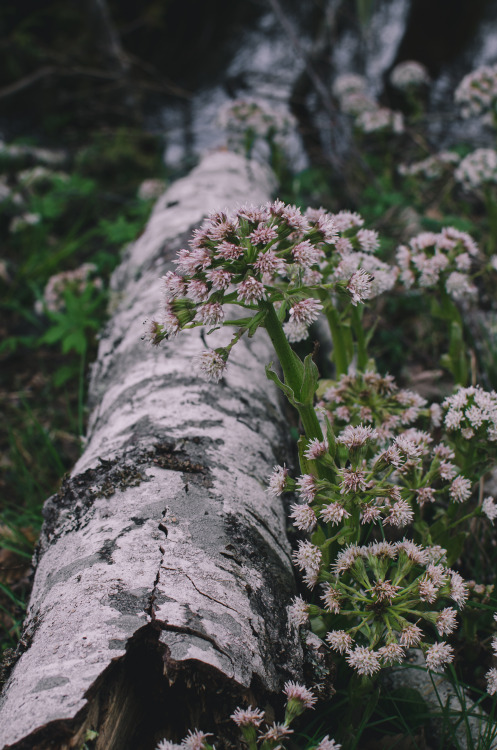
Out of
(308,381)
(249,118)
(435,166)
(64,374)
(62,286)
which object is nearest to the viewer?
(308,381)

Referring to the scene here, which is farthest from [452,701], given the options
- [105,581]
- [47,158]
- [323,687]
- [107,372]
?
[47,158]

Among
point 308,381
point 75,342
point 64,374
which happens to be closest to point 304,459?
point 308,381

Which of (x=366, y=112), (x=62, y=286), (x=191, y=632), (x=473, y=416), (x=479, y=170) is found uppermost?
(x=366, y=112)

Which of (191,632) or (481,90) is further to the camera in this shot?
(481,90)

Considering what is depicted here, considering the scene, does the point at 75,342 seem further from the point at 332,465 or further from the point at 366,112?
the point at 366,112

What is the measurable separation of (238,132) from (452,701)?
4.10 m

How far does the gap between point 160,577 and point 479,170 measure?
11.6 feet

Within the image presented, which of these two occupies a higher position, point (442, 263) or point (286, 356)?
point (442, 263)

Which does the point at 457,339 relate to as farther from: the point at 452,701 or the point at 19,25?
the point at 19,25

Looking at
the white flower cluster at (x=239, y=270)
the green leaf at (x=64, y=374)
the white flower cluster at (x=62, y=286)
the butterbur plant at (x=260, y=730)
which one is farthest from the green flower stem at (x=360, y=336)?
the white flower cluster at (x=62, y=286)

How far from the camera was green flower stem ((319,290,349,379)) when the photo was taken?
1.73m

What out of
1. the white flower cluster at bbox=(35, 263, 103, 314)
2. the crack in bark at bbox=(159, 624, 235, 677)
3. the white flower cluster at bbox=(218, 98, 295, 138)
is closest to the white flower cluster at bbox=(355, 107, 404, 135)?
the white flower cluster at bbox=(218, 98, 295, 138)

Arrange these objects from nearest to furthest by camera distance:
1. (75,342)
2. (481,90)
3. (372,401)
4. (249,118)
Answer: (372,401), (75,342), (481,90), (249,118)

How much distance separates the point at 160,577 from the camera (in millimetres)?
1193
